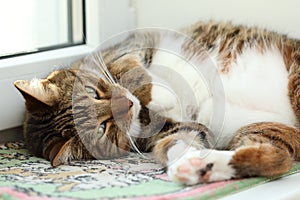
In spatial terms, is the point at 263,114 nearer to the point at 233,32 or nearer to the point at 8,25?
the point at 233,32

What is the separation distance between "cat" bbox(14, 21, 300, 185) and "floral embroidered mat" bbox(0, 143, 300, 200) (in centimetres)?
5

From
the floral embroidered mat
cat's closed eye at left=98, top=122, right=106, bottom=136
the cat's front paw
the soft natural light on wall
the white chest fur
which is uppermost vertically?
the soft natural light on wall

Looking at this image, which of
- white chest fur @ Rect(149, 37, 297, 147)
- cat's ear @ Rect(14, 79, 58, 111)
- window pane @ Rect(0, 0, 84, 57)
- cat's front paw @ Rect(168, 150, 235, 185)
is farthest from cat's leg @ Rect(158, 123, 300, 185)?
window pane @ Rect(0, 0, 84, 57)

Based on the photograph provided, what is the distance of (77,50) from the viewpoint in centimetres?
200

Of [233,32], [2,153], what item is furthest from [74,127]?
[233,32]

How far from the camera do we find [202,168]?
1.40 meters

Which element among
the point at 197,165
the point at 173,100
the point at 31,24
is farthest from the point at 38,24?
the point at 197,165

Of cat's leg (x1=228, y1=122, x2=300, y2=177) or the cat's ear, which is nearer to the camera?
cat's leg (x1=228, y1=122, x2=300, y2=177)

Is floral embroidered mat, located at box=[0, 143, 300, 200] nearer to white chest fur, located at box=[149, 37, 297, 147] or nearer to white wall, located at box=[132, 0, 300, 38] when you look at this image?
white chest fur, located at box=[149, 37, 297, 147]

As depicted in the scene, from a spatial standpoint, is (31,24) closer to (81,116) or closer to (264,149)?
(81,116)

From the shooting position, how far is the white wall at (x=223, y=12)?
1.81m

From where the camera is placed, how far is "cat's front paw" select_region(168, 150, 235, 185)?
1.39 m

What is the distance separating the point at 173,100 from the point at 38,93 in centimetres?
37

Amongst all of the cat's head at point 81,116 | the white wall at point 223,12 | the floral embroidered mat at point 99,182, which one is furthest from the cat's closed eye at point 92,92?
the white wall at point 223,12
